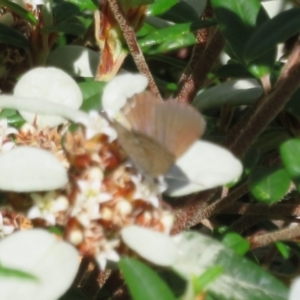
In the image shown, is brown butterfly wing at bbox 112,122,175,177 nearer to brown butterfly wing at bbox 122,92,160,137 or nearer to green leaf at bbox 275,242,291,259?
brown butterfly wing at bbox 122,92,160,137

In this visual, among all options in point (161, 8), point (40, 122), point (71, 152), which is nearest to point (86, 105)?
point (40, 122)

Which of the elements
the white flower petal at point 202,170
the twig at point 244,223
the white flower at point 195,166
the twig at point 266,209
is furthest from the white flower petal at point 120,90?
the twig at point 244,223

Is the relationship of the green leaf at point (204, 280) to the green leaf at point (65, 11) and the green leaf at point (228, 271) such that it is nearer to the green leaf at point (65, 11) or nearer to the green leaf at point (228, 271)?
the green leaf at point (228, 271)

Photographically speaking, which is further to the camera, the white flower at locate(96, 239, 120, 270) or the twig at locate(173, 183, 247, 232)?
the twig at locate(173, 183, 247, 232)

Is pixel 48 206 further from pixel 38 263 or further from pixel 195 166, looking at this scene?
pixel 195 166

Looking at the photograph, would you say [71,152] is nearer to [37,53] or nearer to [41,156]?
[41,156]

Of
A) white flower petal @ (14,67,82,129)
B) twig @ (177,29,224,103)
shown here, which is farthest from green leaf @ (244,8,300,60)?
white flower petal @ (14,67,82,129)

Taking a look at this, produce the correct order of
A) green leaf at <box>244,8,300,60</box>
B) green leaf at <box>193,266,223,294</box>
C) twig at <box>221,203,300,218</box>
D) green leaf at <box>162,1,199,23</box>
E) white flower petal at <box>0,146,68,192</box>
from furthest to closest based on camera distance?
green leaf at <box>162,1,199,23</box> → twig at <box>221,203,300,218</box> → green leaf at <box>244,8,300,60</box> → white flower petal at <box>0,146,68,192</box> → green leaf at <box>193,266,223,294</box>
